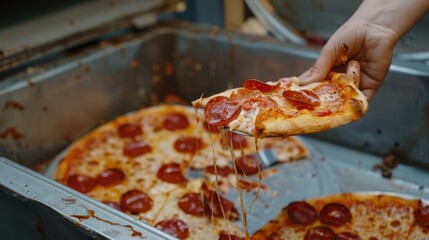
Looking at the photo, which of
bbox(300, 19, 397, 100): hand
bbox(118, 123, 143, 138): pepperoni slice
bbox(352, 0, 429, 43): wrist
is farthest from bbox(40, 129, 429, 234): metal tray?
bbox(352, 0, 429, 43): wrist

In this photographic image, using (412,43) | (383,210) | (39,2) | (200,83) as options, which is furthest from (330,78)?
(39,2)

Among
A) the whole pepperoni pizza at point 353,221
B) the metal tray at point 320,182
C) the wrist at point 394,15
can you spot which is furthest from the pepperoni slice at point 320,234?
the wrist at point 394,15

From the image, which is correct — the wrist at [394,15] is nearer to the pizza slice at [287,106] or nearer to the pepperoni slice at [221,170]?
the pizza slice at [287,106]

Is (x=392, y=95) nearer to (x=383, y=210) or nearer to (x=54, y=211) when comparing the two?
(x=383, y=210)

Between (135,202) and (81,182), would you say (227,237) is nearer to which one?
(135,202)

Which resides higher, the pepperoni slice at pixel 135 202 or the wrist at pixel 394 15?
the wrist at pixel 394 15

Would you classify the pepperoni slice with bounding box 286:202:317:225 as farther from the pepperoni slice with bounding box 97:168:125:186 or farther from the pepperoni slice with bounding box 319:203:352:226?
the pepperoni slice with bounding box 97:168:125:186
